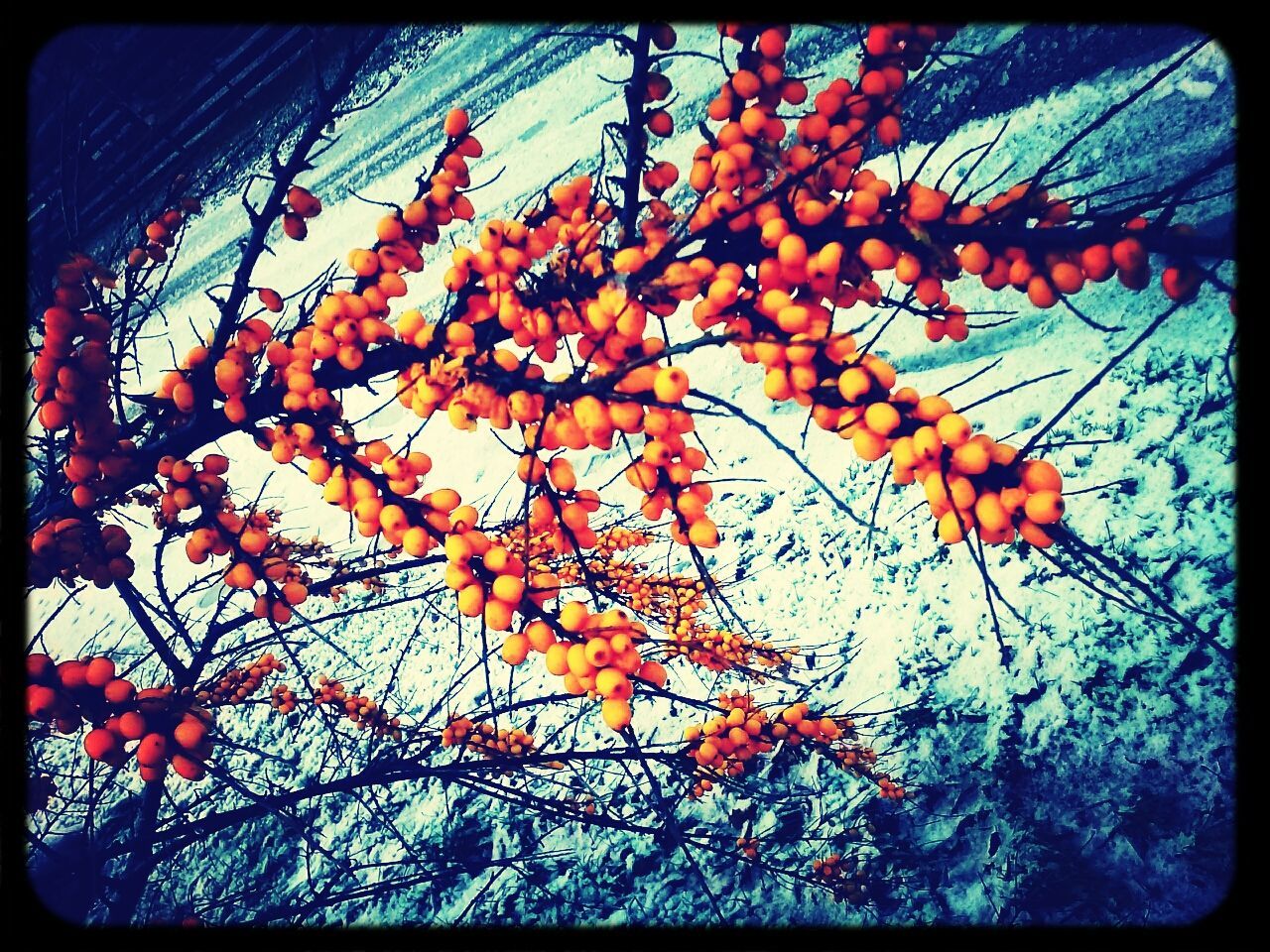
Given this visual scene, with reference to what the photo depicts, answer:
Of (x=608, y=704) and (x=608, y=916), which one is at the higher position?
(x=608, y=704)

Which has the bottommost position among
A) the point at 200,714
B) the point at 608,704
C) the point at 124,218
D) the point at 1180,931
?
the point at 1180,931

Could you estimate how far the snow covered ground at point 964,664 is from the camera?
2.21 meters

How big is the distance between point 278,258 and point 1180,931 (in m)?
6.96

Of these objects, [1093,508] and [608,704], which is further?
[1093,508]

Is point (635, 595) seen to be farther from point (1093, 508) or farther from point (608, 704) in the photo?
point (1093, 508)

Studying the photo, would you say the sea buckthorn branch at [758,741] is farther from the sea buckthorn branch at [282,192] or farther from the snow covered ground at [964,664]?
the sea buckthorn branch at [282,192]

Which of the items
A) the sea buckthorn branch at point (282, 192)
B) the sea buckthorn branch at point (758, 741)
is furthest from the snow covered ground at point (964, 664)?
the sea buckthorn branch at point (282, 192)

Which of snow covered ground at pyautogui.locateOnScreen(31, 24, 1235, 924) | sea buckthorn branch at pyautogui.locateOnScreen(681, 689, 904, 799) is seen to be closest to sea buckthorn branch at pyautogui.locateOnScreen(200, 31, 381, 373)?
snow covered ground at pyautogui.locateOnScreen(31, 24, 1235, 924)

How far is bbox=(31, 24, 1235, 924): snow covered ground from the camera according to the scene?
2.21m

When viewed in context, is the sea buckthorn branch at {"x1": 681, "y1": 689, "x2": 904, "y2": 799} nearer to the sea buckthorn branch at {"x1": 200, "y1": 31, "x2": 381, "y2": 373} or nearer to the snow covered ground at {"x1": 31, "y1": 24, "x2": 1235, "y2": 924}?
the snow covered ground at {"x1": 31, "y1": 24, "x2": 1235, "y2": 924}

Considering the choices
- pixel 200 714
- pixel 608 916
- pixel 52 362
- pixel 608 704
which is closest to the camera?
pixel 608 704

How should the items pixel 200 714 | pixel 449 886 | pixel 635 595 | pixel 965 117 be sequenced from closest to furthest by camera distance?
pixel 200 714, pixel 635 595, pixel 449 886, pixel 965 117

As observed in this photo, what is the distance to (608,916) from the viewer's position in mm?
2455

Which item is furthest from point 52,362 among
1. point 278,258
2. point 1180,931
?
point 278,258
